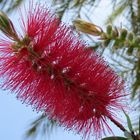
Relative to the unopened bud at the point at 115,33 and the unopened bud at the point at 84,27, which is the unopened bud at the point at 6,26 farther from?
the unopened bud at the point at 115,33

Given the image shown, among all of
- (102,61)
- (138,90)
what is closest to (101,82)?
(102,61)

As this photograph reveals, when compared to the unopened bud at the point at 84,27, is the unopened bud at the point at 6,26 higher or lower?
higher

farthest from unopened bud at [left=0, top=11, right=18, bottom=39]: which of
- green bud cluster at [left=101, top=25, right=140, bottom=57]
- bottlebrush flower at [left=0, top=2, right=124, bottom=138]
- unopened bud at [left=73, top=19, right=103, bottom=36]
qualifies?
green bud cluster at [left=101, top=25, right=140, bottom=57]

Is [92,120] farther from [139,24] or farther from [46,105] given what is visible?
[139,24]

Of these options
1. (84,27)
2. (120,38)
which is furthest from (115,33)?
(84,27)

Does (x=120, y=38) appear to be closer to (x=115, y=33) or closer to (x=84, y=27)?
(x=115, y=33)

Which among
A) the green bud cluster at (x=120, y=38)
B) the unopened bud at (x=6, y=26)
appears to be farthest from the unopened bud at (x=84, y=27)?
the unopened bud at (x=6, y=26)

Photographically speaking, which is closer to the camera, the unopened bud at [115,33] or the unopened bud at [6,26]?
the unopened bud at [6,26]
